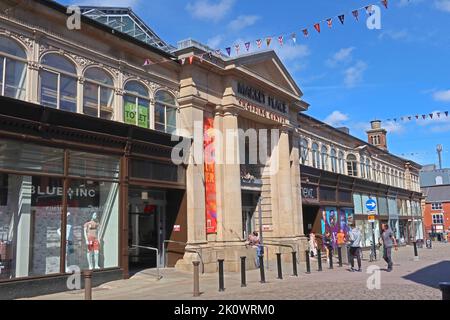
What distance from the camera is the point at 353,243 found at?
1692cm

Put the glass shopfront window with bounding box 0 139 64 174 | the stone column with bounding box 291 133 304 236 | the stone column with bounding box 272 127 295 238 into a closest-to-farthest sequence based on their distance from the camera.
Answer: the glass shopfront window with bounding box 0 139 64 174 < the stone column with bounding box 272 127 295 238 < the stone column with bounding box 291 133 304 236

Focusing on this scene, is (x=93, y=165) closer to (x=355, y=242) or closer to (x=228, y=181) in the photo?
(x=228, y=181)

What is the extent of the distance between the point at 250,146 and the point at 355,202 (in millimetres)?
14900

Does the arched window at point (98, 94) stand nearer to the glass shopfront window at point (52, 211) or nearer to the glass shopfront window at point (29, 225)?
the glass shopfront window at point (52, 211)

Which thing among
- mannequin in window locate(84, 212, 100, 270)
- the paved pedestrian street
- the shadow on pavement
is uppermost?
mannequin in window locate(84, 212, 100, 270)

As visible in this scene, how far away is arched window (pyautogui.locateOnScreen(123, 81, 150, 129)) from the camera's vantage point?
52.2 ft

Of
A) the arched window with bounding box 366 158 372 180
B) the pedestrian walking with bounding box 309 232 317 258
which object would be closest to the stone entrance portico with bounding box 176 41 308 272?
the pedestrian walking with bounding box 309 232 317 258

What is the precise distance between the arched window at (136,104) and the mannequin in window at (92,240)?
12.0 ft

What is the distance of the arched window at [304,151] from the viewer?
92.8ft

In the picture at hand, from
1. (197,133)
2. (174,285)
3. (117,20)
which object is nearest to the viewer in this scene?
(174,285)

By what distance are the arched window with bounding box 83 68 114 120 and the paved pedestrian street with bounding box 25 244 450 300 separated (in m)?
5.30

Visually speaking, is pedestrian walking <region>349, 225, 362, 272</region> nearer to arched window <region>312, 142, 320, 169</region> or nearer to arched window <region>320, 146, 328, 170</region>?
arched window <region>312, 142, 320, 169</region>

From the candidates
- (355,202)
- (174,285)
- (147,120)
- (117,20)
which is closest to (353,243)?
(174,285)

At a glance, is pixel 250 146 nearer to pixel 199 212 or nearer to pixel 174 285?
pixel 199 212
